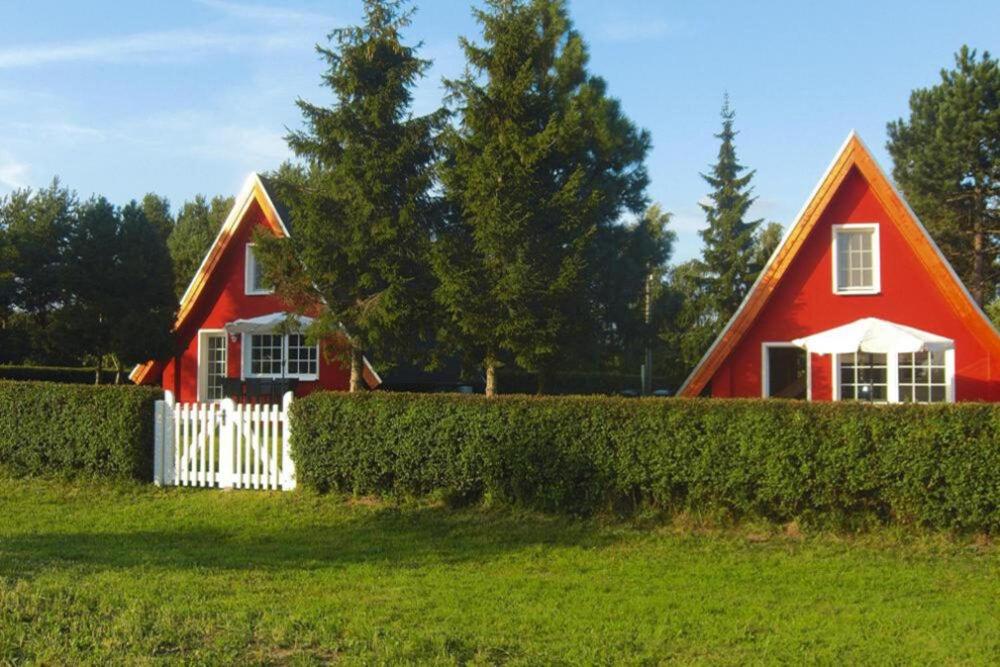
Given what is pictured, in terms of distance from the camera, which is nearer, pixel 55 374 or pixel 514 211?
pixel 514 211

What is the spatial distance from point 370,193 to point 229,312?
27.4 feet

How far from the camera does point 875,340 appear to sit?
16672 millimetres

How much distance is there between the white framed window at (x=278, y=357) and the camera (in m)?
23.8

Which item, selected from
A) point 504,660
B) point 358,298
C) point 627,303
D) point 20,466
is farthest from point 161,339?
point 504,660

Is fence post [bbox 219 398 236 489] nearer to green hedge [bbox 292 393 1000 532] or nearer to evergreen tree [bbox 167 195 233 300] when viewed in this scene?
green hedge [bbox 292 393 1000 532]

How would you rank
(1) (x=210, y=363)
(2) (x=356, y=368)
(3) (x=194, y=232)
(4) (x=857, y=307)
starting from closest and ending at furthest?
(4) (x=857, y=307), (2) (x=356, y=368), (1) (x=210, y=363), (3) (x=194, y=232)

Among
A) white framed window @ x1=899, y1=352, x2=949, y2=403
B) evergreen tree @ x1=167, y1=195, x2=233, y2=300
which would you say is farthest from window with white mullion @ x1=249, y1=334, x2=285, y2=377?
evergreen tree @ x1=167, y1=195, x2=233, y2=300

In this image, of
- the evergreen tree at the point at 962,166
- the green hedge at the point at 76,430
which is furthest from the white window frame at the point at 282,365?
the evergreen tree at the point at 962,166

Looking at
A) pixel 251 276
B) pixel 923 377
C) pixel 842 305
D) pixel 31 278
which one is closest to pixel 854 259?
pixel 842 305

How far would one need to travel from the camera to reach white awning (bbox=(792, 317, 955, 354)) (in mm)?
16609

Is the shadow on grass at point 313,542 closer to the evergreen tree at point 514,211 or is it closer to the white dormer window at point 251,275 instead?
the evergreen tree at point 514,211

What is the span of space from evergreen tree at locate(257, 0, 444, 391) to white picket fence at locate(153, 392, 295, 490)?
4.55 metres

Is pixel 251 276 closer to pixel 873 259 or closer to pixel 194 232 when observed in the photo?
pixel 873 259

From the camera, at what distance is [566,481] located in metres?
11.3
